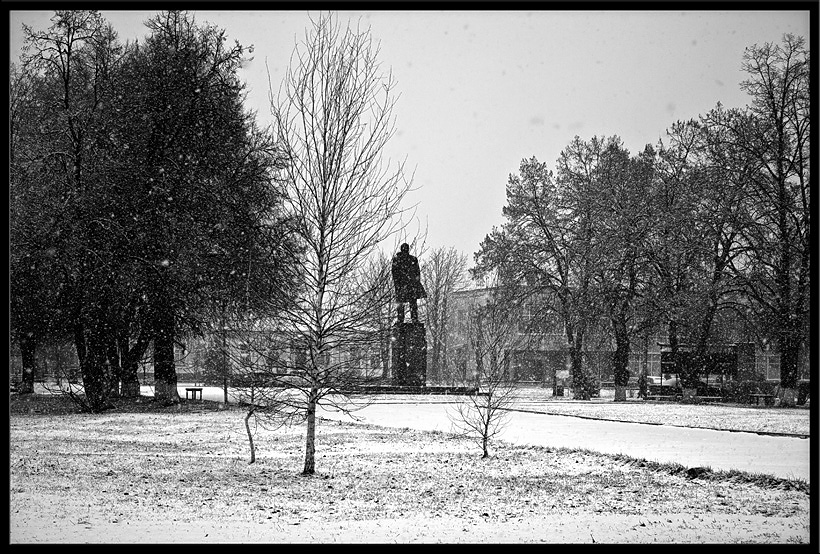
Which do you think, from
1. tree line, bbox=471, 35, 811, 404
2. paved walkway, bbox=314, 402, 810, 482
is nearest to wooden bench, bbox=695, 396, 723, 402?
tree line, bbox=471, 35, 811, 404

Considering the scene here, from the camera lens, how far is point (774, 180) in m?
34.3

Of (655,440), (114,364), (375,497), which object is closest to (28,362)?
(114,364)

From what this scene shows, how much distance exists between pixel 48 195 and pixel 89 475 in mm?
17307

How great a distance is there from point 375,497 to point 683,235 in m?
30.4

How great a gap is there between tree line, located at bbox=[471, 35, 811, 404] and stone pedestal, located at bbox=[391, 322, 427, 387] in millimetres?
6386

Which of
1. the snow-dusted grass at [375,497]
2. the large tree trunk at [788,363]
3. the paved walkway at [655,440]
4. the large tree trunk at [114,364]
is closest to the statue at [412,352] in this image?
the paved walkway at [655,440]

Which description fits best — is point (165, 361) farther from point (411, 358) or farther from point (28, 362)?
point (411, 358)

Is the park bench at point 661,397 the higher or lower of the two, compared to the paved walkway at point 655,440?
lower

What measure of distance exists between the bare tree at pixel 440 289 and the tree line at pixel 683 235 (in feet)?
48.9

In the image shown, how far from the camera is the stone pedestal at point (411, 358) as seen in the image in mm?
→ 37438

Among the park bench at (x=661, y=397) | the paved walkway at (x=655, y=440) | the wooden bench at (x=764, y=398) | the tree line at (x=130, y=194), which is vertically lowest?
the park bench at (x=661, y=397)

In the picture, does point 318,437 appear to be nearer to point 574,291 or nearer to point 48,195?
point 48,195

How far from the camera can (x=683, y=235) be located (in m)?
37.4

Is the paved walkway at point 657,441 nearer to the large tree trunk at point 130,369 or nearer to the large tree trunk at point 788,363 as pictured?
the large tree trunk at point 130,369
